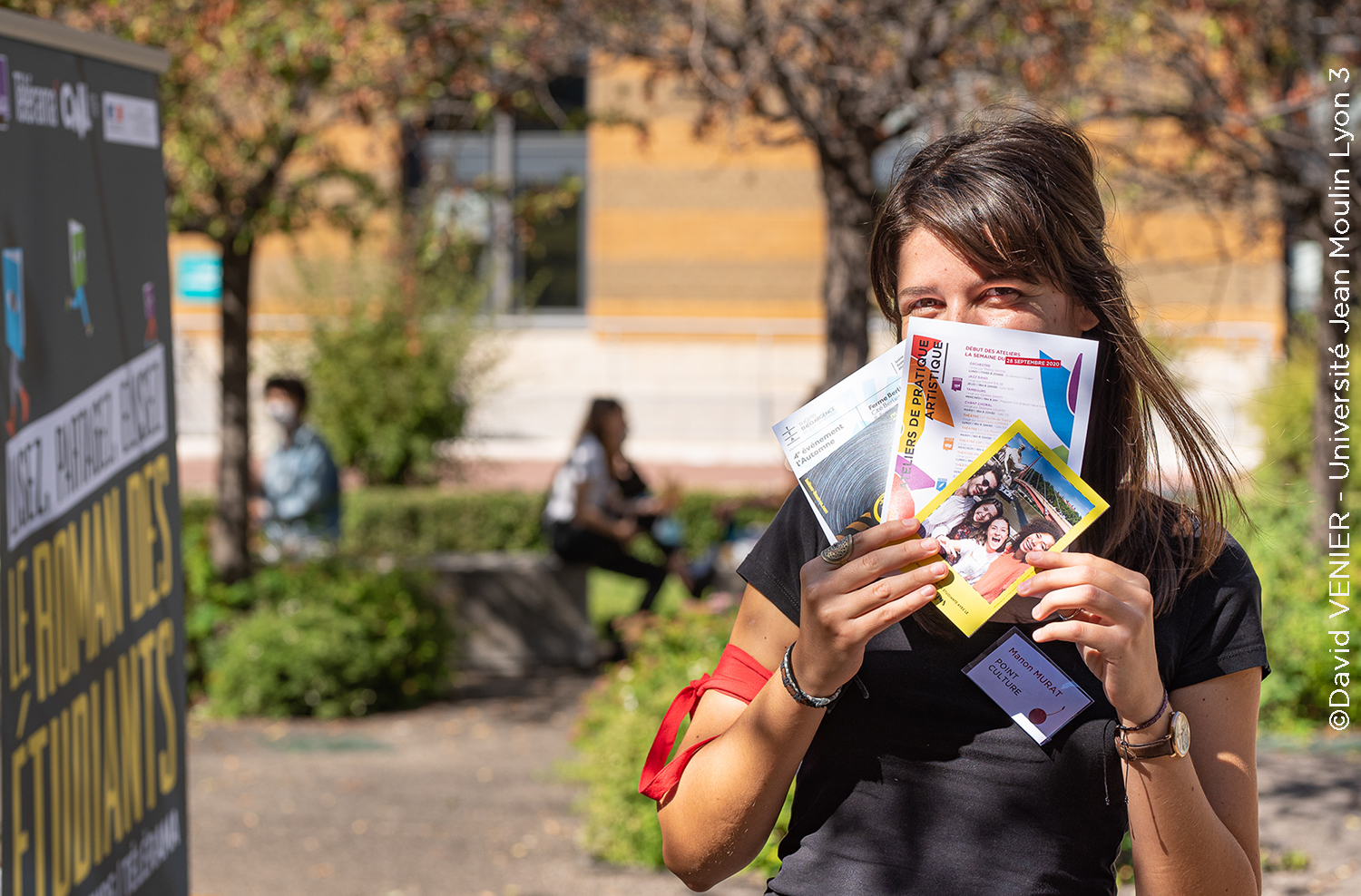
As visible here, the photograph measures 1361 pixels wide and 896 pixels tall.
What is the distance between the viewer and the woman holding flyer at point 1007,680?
1.45 meters

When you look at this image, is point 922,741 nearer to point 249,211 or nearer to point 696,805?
point 696,805

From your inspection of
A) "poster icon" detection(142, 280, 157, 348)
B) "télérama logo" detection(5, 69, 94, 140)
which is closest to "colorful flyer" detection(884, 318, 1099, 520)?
"télérama logo" detection(5, 69, 94, 140)

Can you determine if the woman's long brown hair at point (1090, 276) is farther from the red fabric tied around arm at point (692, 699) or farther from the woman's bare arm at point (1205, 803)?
the red fabric tied around arm at point (692, 699)

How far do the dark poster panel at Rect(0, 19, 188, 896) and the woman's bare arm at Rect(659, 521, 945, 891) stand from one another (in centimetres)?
138

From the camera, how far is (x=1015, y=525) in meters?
1.45

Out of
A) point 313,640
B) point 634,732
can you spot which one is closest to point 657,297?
point 313,640

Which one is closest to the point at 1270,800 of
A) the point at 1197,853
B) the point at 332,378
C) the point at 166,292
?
the point at 1197,853

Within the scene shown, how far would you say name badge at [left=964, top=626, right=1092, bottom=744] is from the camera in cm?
153

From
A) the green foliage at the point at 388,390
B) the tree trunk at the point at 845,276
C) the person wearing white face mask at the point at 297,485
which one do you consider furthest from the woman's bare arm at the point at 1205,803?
the green foliage at the point at 388,390

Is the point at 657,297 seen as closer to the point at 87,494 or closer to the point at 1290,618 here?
the point at 1290,618

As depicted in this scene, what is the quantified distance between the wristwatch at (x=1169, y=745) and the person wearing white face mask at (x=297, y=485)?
23.1 ft

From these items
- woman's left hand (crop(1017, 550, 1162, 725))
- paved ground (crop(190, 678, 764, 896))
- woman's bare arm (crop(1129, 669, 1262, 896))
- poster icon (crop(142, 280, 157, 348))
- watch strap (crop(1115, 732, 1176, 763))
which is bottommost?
paved ground (crop(190, 678, 764, 896))

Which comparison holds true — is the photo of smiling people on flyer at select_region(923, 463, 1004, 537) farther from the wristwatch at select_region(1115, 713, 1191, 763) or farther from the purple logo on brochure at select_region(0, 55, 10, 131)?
the purple logo on brochure at select_region(0, 55, 10, 131)

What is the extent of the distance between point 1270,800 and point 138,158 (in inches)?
183
